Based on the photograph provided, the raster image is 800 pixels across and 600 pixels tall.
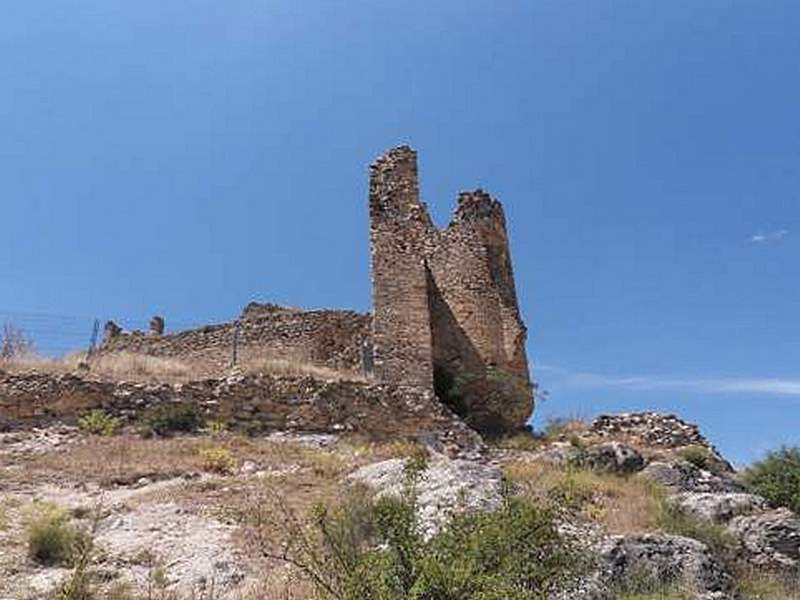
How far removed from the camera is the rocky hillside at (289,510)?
7195 millimetres

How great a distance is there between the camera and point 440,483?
9.99 m

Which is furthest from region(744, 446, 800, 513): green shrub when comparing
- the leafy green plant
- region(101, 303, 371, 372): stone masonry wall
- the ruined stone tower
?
region(101, 303, 371, 372): stone masonry wall

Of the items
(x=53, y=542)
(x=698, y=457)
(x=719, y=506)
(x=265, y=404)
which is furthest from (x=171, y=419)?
(x=698, y=457)

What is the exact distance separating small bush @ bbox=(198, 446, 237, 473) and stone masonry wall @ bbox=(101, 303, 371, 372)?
745cm

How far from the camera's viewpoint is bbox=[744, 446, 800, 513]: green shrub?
1302 centimetres

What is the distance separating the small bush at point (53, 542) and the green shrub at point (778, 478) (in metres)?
10.4

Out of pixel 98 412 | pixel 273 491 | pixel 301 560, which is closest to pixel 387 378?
pixel 98 412

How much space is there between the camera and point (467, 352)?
20.8 meters

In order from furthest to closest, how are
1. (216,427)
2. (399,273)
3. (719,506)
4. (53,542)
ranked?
(399,273), (216,427), (719,506), (53,542)

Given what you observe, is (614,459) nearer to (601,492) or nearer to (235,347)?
(601,492)

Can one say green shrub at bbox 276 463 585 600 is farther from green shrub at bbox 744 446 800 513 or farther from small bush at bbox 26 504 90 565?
green shrub at bbox 744 446 800 513

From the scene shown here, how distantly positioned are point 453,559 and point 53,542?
475 cm

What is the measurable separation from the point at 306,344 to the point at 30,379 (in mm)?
8010

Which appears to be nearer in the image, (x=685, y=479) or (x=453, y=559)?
(x=453, y=559)
